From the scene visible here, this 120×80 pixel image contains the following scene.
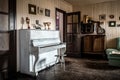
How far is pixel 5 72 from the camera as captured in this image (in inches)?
120

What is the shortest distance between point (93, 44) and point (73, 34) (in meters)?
1.03

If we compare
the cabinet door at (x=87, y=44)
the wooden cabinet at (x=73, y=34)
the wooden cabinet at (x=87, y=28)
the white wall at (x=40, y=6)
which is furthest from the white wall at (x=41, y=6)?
the cabinet door at (x=87, y=44)

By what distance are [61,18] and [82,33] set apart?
1266 millimetres

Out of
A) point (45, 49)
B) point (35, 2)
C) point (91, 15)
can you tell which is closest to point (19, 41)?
point (45, 49)

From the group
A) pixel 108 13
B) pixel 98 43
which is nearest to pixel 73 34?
pixel 98 43

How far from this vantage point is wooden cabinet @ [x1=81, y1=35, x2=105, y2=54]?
223 inches

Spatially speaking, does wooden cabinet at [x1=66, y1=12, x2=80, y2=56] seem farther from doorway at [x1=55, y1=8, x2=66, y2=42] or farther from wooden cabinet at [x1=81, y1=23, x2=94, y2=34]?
wooden cabinet at [x1=81, y1=23, x2=94, y2=34]

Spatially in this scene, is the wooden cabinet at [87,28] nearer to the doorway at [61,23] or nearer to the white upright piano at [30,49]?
the doorway at [61,23]

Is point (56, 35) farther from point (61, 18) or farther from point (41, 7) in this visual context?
point (61, 18)

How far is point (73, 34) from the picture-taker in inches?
242

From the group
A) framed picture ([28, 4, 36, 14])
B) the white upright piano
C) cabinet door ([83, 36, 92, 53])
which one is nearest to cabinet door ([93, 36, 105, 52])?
cabinet door ([83, 36, 92, 53])

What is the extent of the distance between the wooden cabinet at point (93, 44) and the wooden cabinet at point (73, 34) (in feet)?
1.05

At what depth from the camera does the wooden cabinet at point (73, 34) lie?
19.8 ft

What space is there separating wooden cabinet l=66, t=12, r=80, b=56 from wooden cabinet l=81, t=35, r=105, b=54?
32 cm
